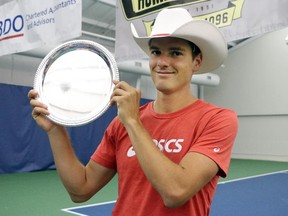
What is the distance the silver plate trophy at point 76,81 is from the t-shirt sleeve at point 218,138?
35cm

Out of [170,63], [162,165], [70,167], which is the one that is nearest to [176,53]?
[170,63]

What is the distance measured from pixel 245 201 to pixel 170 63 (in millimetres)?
3865

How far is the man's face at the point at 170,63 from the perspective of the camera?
122 centimetres

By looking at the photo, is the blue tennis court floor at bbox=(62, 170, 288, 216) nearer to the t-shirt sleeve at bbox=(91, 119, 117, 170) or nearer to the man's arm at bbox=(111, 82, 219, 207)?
the t-shirt sleeve at bbox=(91, 119, 117, 170)

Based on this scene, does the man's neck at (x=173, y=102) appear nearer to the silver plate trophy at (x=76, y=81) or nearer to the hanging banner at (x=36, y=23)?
the silver plate trophy at (x=76, y=81)

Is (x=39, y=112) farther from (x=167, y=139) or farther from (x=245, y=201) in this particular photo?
(x=245, y=201)

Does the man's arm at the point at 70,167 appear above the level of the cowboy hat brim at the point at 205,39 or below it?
below

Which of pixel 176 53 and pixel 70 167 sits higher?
pixel 176 53

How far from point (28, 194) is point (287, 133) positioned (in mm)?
9104

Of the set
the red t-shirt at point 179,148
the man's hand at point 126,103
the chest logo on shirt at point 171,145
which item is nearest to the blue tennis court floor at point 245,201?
the red t-shirt at point 179,148

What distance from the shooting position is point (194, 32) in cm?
122

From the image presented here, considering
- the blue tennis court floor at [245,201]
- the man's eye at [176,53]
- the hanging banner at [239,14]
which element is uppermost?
the hanging banner at [239,14]

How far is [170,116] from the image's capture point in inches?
50.6

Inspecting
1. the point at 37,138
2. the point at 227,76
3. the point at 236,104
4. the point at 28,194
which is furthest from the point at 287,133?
the point at 28,194
